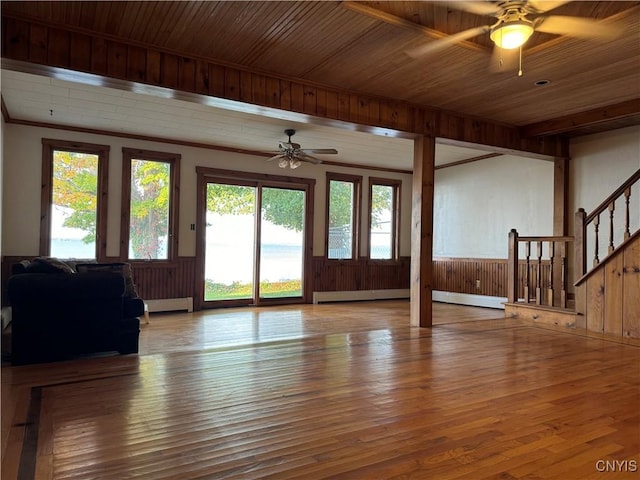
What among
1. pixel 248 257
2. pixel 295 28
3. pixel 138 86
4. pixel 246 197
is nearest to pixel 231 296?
pixel 248 257

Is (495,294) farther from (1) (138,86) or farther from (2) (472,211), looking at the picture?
(1) (138,86)

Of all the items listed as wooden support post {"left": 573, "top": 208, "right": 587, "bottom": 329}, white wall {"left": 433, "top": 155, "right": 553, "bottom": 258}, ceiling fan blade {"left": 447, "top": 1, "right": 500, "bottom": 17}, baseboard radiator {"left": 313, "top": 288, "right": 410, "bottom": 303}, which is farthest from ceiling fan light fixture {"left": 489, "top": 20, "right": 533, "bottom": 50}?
baseboard radiator {"left": 313, "top": 288, "right": 410, "bottom": 303}

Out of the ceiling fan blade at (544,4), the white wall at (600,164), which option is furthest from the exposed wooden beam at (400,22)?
the white wall at (600,164)

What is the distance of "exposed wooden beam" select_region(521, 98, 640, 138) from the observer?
16.6ft

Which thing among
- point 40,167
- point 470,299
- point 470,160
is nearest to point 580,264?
point 470,299

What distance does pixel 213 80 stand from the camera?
3.96 meters

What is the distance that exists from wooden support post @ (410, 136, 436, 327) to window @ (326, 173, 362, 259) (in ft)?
11.4

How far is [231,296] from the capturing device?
305 inches

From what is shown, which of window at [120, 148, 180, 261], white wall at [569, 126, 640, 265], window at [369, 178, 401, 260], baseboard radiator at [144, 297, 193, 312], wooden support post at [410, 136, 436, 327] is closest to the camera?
wooden support post at [410, 136, 436, 327]

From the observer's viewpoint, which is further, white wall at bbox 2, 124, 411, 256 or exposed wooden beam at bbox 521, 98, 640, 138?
white wall at bbox 2, 124, 411, 256

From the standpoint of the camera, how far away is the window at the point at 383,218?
9211mm

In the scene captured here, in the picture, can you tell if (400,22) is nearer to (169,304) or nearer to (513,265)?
(513,265)

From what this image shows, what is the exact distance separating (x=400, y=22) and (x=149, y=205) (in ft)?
16.9

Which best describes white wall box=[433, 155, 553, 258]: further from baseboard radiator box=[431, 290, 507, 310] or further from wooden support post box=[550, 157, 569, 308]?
baseboard radiator box=[431, 290, 507, 310]
